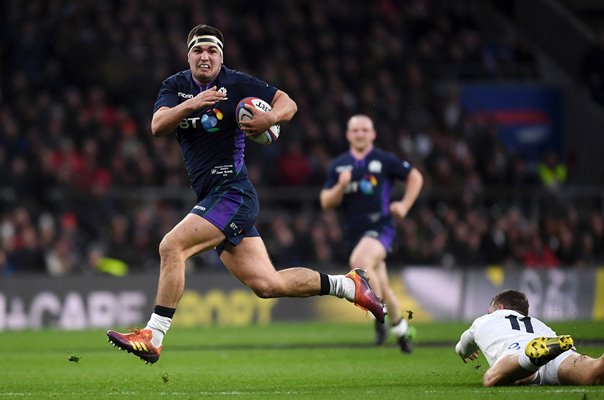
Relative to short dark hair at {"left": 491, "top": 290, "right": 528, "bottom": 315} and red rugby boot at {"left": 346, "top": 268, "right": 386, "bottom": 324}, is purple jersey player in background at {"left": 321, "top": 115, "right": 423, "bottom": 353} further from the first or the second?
short dark hair at {"left": 491, "top": 290, "right": 528, "bottom": 315}

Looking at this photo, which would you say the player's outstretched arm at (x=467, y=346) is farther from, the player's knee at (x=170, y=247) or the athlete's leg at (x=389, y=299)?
the athlete's leg at (x=389, y=299)

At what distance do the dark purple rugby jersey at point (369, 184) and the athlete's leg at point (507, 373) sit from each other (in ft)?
18.7

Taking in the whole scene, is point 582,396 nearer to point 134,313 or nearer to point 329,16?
point 134,313

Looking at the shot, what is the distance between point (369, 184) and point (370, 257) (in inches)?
39.9

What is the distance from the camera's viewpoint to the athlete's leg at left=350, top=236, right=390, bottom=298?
565 inches

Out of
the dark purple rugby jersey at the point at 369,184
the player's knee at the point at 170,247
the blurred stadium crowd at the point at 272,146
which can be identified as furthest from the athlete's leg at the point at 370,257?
the blurred stadium crowd at the point at 272,146

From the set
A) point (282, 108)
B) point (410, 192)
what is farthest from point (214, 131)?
point (410, 192)

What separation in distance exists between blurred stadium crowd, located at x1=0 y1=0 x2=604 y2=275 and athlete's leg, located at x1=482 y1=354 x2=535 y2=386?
42.7 feet

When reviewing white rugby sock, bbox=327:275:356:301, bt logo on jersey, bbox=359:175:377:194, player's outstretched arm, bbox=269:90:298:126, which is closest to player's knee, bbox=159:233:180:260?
player's outstretched arm, bbox=269:90:298:126

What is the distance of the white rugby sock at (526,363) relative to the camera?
8.78 meters

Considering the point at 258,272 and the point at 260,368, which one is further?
the point at 260,368

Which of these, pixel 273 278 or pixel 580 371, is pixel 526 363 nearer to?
pixel 580 371

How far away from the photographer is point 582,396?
8.44 m

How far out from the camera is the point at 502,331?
9.23 metres
